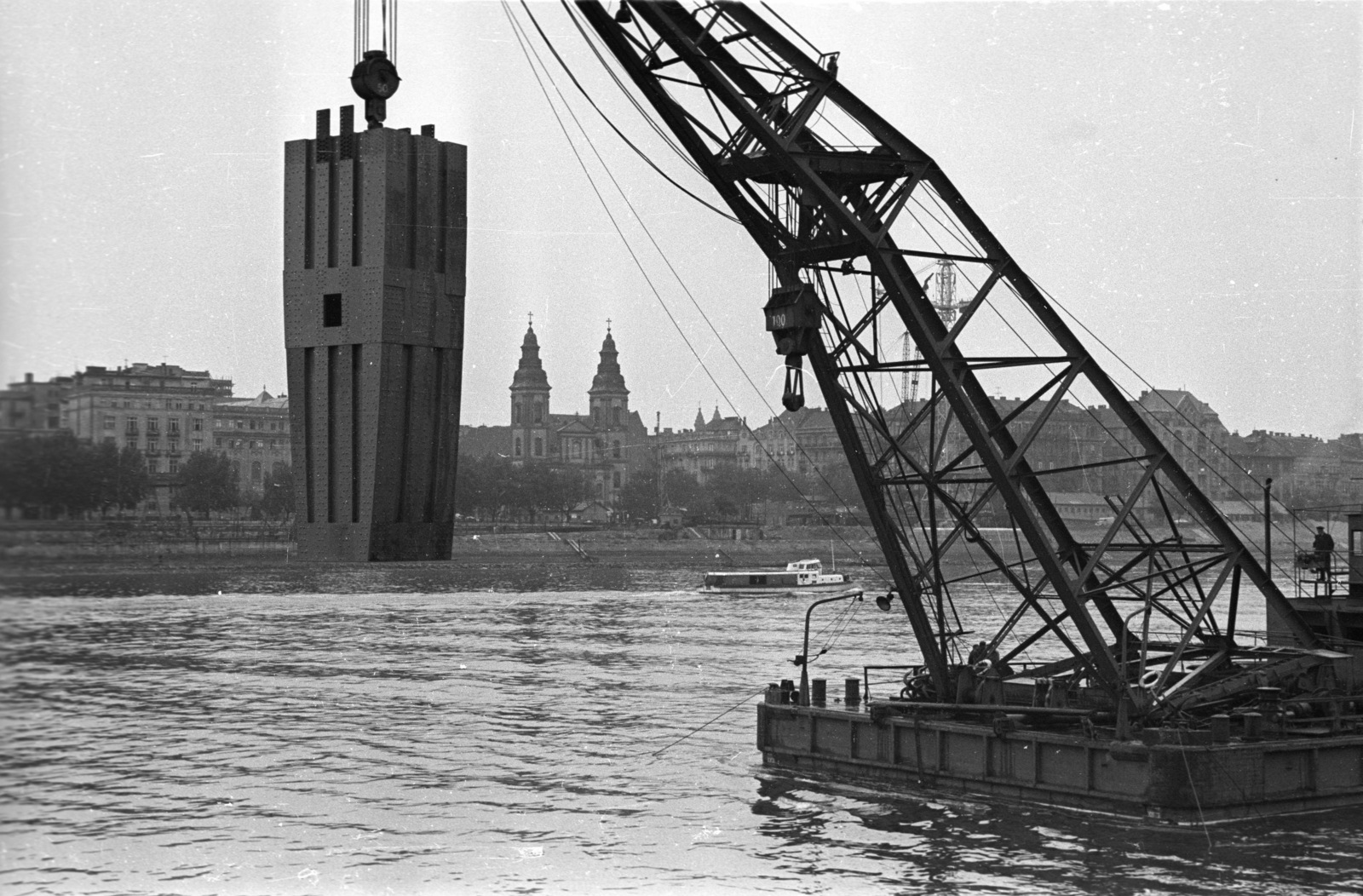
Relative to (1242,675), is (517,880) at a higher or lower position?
lower

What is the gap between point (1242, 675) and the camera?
2928 centimetres

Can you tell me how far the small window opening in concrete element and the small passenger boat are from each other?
4165 inches

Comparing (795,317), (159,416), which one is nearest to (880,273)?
(795,317)

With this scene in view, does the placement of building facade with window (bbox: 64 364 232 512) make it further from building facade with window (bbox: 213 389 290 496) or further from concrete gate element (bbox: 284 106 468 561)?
concrete gate element (bbox: 284 106 468 561)

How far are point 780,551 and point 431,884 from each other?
5901 inches

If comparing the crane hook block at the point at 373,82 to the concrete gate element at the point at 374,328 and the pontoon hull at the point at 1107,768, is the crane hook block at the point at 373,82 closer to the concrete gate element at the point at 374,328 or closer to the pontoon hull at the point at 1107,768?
the concrete gate element at the point at 374,328

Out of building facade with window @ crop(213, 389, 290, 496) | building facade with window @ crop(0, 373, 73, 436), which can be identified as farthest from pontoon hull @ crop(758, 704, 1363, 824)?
building facade with window @ crop(213, 389, 290, 496)

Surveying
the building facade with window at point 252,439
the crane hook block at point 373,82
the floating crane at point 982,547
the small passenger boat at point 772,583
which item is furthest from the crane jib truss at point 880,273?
the building facade with window at point 252,439

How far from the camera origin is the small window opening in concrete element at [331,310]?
8227 mm

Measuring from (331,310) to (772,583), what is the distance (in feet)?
377

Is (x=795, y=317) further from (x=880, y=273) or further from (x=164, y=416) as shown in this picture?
(x=164, y=416)

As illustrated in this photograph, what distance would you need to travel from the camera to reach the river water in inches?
898

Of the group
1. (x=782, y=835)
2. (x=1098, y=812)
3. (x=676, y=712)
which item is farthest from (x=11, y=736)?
(x=676, y=712)

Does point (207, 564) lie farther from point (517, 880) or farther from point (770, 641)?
point (517, 880)
